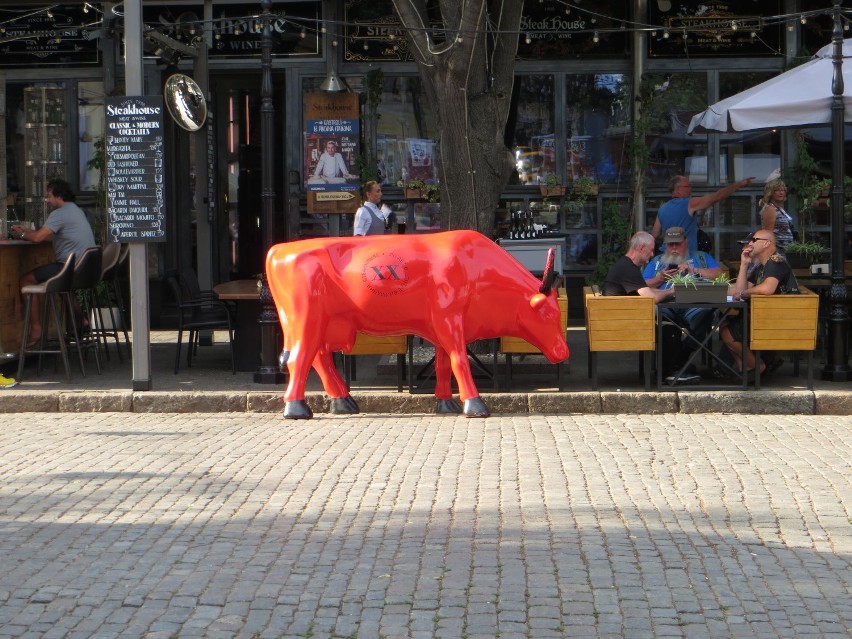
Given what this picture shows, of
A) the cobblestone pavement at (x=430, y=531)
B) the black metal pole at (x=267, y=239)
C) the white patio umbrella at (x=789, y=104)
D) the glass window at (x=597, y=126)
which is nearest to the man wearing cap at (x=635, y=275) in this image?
the cobblestone pavement at (x=430, y=531)

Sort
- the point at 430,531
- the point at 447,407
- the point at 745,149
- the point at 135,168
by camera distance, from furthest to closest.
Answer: the point at 745,149
the point at 135,168
the point at 447,407
the point at 430,531

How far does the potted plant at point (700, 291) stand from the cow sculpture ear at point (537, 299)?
4.01ft

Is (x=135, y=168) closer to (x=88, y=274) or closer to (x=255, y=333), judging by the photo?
(x=88, y=274)

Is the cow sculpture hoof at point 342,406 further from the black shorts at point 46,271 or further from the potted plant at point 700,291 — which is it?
the black shorts at point 46,271

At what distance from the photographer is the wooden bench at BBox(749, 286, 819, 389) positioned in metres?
11.6

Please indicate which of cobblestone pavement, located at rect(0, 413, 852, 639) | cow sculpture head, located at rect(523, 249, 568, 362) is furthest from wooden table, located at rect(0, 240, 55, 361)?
cow sculpture head, located at rect(523, 249, 568, 362)

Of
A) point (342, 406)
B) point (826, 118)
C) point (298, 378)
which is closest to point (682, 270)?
point (826, 118)

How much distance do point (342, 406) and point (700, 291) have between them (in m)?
3.18

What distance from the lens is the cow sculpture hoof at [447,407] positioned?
11.5 metres

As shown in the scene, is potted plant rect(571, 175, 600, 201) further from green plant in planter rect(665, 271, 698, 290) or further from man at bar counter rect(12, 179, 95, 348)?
man at bar counter rect(12, 179, 95, 348)

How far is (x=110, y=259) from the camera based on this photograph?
1451 cm

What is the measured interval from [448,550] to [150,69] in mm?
12097

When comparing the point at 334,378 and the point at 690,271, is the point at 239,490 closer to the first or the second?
the point at 334,378

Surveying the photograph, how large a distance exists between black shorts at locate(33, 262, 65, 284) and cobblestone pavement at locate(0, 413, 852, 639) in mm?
2936
